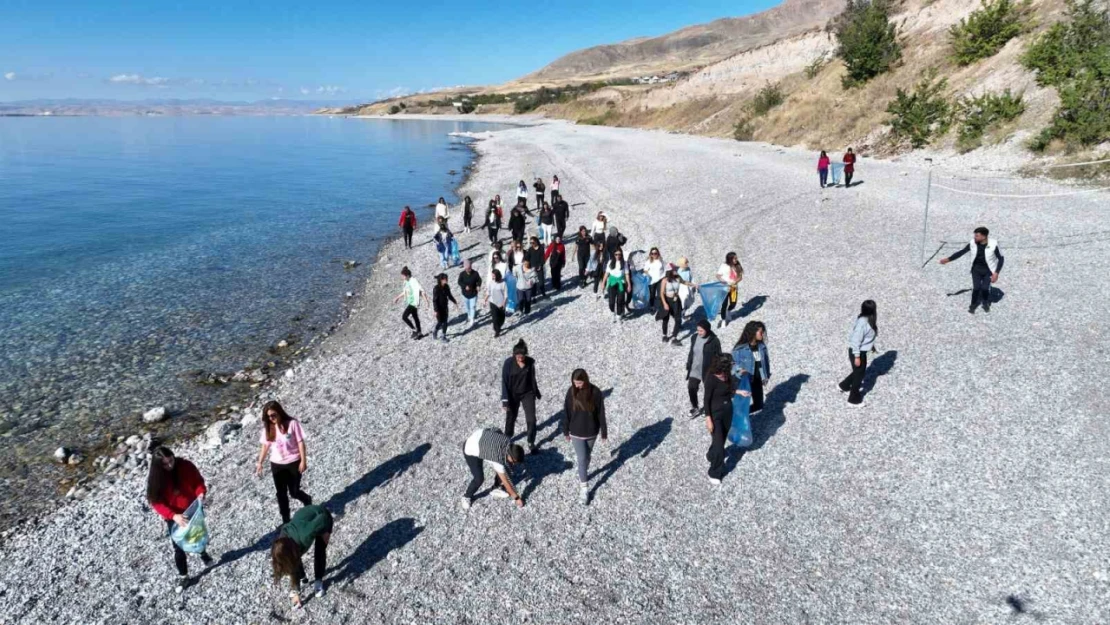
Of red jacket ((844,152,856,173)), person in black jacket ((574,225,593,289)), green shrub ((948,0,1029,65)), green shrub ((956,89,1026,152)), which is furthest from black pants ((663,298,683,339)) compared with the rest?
green shrub ((948,0,1029,65))

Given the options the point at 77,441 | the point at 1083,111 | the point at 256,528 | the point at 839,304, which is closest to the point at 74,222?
the point at 77,441

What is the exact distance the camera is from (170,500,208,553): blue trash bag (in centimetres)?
716

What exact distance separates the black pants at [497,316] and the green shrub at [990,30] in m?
35.1

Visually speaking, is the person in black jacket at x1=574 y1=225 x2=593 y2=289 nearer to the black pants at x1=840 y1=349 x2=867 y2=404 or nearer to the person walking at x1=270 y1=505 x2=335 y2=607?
the black pants at x1=840 y1=349 x2=867 y2=404

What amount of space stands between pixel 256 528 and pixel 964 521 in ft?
31.1

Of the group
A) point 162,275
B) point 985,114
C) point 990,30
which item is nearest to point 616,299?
point 162,275

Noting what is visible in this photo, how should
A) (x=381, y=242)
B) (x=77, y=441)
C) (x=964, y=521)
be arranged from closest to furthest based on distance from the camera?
(x=964, y=521)
(x=77, y=441)
(x=381, y=242)

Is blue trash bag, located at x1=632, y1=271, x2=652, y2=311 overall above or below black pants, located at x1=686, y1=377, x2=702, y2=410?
above

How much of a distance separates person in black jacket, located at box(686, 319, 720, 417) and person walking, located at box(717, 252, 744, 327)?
4285 mm

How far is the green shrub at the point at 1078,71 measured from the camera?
23.0m

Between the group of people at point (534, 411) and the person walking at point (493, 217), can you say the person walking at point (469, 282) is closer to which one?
the group of people at point (534, 411)

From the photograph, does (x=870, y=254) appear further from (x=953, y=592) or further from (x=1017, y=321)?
(x=953, y=592)

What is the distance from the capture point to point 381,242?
2884 cm

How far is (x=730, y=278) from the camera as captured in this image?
13266 mm
